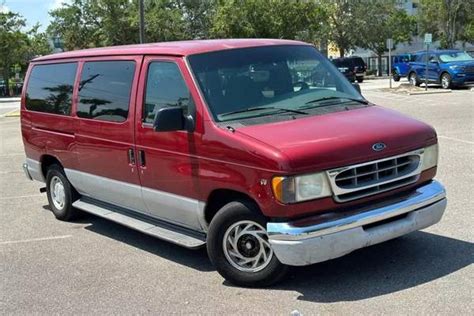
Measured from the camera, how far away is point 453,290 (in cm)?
455

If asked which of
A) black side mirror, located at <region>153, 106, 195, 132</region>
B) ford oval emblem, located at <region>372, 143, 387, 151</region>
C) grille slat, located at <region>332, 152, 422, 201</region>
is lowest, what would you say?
grille slat, located at <region>332, 152, 422, 201</region>

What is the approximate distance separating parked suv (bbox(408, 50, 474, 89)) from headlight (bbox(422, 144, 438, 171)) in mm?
23684

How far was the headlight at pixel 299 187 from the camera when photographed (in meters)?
4.38

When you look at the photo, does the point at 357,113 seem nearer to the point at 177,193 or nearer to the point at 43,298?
the point at 177,193

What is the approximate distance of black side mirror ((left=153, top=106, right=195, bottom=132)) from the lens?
5.05 metres

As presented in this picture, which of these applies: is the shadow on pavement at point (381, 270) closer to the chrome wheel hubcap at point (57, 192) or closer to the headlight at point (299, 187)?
the headlight at point (299, 187)

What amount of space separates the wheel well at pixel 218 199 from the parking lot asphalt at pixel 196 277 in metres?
0.55

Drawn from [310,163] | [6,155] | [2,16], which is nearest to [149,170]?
[310,163]

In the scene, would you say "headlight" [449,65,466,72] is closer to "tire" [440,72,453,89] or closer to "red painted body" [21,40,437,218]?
"tire" [440,72,453,89]

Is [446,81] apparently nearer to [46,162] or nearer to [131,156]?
[46,162]

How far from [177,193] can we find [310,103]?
1.42 m

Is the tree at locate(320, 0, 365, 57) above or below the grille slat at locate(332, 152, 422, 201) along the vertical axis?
above

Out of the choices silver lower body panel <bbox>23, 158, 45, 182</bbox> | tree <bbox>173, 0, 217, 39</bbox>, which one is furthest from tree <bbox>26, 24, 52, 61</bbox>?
silver lower body panel <bbox>23, 158, 45, 182</bbox>

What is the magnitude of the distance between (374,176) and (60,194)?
4.31m
